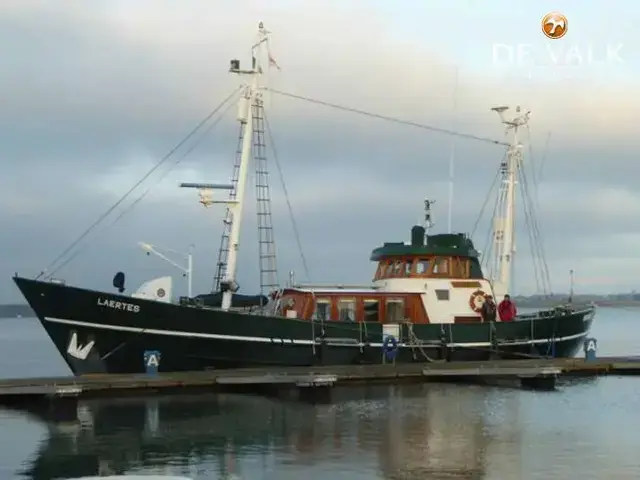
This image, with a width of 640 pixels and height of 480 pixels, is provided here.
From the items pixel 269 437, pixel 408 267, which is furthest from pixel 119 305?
pixel 408 267

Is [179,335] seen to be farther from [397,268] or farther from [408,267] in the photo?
[408,267]

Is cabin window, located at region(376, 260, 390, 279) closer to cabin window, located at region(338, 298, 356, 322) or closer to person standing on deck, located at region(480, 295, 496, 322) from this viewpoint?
cabin window, located at region(338, 298, 356, 322)

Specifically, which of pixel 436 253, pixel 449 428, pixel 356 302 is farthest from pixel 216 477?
pixel 436 253

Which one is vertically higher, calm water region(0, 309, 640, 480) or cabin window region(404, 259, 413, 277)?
cabin window region(404, 259, 413, 277)

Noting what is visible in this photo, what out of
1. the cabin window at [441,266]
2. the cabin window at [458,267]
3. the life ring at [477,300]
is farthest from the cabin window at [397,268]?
the life ring at [477,300]

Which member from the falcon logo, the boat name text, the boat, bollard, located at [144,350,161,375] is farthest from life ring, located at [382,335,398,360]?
the falcon logo

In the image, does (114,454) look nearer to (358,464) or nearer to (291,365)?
(358,464)

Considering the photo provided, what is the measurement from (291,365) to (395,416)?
258 inches

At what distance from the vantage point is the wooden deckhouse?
32062mm

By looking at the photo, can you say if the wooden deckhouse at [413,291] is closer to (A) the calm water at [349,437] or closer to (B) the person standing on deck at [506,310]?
(B) the person standing on deck at [506,310]

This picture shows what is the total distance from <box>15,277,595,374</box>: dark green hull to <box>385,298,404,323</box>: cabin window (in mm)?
960

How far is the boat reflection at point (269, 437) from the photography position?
61.0ft

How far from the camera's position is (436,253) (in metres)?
34.2

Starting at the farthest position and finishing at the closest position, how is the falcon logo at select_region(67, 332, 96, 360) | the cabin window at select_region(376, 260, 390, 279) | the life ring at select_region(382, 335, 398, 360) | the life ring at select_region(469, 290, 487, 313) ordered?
the cabin window at select_region(376, 260, 390, 279) → the life ring at select_region(469, 290, 487, 313) → the life ring at select_region(382, 335, 398, 360) → the falcon logo at select_region(67, 332, 96, 360)
